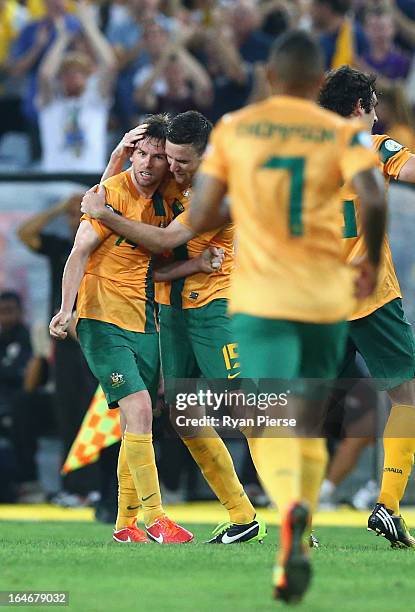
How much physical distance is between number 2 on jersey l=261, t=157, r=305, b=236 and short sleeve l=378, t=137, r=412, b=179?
2067 mm

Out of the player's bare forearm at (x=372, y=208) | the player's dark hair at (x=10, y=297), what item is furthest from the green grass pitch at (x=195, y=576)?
the player's dark hair at (x=10, y=297)

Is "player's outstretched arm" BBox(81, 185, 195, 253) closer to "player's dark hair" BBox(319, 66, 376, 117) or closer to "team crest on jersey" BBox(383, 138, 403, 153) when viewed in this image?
"player's dark hair" BBox(319, 66, 376, 117)

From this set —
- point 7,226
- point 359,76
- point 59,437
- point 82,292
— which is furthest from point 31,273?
point 359,76

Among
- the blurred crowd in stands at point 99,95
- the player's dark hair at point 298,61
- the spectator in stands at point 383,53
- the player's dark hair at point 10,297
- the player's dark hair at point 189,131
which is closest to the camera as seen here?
the player's dark hair at point 298,61

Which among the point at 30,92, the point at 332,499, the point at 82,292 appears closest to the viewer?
the point at 82,292

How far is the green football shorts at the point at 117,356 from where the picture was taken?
7508 mm

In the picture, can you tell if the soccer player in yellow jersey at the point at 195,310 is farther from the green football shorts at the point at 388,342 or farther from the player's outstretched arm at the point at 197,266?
the green football shorts at the point at 388,342

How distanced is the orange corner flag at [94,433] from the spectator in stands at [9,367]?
104 cm

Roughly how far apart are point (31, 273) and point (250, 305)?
786 cm

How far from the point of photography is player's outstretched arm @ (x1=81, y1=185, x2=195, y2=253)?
7.42m

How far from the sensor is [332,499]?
1214 centimetres

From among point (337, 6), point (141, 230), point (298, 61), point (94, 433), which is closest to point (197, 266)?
point (141, 230)

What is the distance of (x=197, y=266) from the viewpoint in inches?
300

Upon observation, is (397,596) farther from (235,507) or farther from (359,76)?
(359,76)
